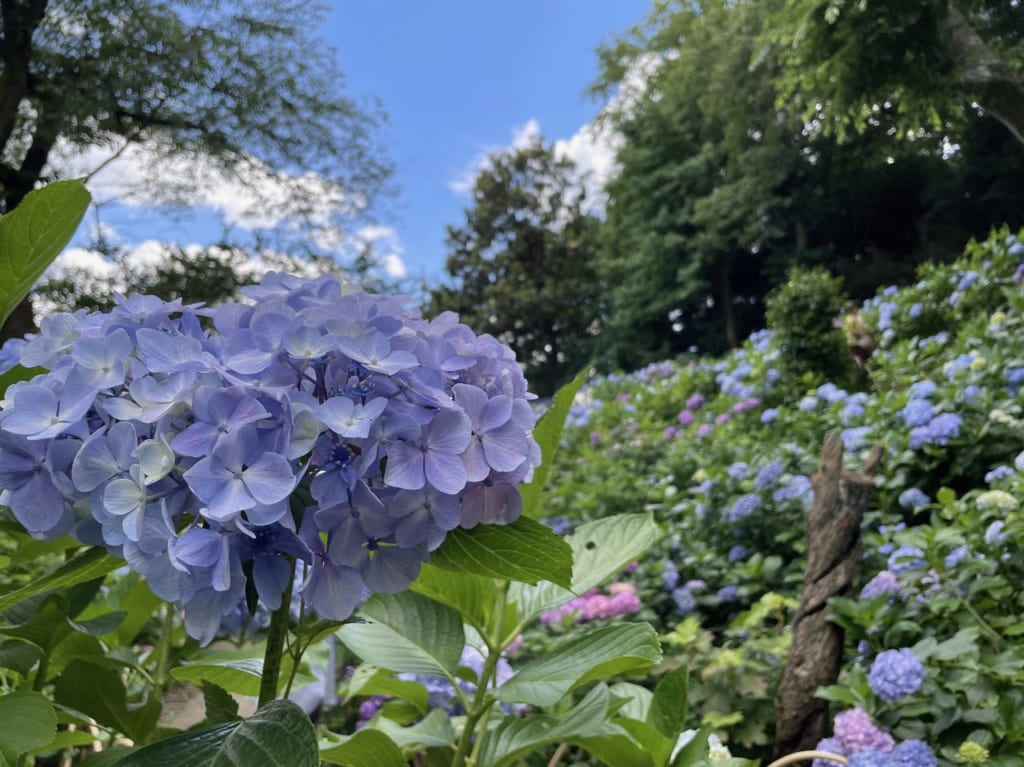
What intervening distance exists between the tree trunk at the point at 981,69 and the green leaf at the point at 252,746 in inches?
252

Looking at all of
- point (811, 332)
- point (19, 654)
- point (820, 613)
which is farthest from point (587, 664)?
point (811, 332)

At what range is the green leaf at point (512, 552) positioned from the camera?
1.36 ft

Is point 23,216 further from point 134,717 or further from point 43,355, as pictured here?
point 134,717

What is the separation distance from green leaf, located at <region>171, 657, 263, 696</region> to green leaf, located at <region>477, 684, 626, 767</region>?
20 cm

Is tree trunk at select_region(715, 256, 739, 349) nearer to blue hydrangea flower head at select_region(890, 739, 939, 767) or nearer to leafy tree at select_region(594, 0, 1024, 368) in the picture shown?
leafy tree at select_region(594, 0, 1024, 368)

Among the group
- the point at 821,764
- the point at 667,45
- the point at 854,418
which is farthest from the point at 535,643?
the point at 667,45

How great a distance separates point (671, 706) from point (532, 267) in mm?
15536

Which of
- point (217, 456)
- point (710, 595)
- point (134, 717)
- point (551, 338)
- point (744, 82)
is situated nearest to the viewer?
point (217, 456)

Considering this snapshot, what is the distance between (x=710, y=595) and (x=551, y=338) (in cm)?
1366

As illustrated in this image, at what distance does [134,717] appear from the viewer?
1.89 feet

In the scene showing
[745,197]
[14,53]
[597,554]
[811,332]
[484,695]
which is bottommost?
[484,695]

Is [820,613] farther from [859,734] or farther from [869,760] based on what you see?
[869,760]

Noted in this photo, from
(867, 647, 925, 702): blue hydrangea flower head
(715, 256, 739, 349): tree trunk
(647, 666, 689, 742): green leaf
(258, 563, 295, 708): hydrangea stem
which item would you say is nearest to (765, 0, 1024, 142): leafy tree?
(867, 647, 925, 702): blue hydrangea flower head

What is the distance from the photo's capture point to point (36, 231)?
0.46 m
